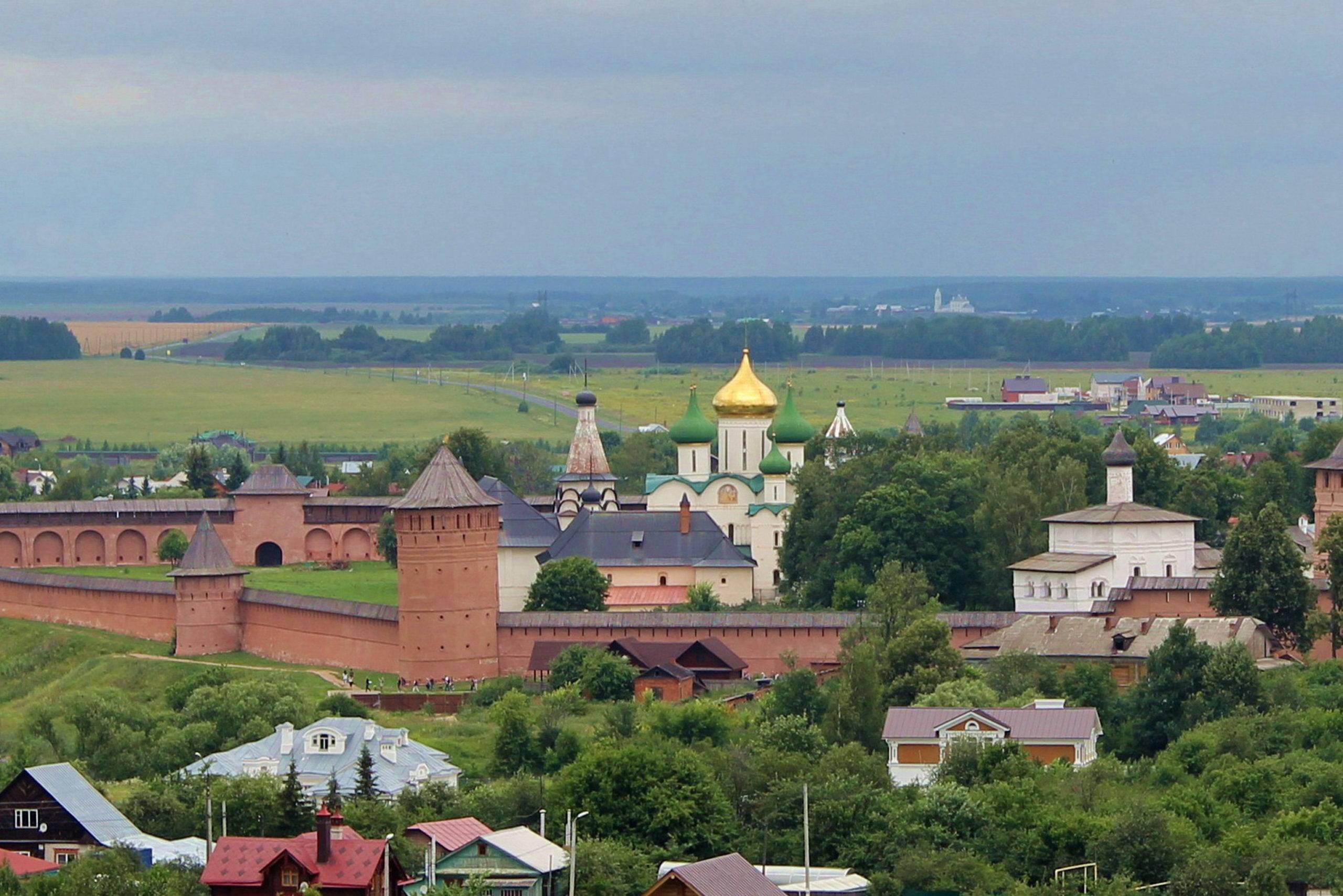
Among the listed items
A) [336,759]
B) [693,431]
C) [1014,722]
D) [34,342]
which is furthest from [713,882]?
[34,342]

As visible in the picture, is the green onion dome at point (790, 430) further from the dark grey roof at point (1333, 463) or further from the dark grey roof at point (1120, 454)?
the dark grey roof at point (1333, 463)

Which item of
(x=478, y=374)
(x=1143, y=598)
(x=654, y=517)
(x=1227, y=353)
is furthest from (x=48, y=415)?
(x=1143, y=598)

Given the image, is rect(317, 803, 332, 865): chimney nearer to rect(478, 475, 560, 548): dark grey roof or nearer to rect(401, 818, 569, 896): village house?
rect(401, 818, 569, 896): village house

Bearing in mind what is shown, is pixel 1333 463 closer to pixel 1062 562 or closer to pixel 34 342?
pixel 1062 562

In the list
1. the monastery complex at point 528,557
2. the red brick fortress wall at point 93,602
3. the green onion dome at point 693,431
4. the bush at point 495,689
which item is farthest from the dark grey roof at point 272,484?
the bush at point 495,689

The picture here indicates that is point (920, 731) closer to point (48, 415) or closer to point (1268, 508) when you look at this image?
point (1268, 508)

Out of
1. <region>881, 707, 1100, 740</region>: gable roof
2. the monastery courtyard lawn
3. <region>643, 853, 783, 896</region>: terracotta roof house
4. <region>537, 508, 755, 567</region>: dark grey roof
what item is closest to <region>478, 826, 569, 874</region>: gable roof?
<region>643, 853, 783, 896</region>: terracotta roof house

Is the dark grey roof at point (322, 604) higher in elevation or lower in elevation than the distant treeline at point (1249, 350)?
higher
